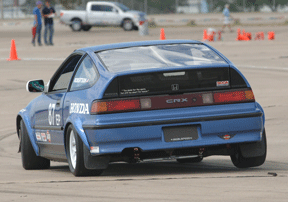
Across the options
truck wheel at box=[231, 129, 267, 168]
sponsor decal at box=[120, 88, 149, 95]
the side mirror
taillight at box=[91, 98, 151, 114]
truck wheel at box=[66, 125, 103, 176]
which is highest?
sponsor decal at box=[120, 88, 149, 95]

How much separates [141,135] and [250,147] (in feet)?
3.87

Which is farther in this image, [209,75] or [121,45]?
[121,45]

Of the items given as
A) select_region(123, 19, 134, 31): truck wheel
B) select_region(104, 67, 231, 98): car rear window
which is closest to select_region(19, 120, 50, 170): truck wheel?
select_region(104, 67, 231, 98): car rear window

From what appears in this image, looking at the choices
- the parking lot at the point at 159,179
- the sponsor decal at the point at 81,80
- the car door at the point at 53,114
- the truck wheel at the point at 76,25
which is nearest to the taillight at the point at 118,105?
the sponsor decal at the point at 81,80

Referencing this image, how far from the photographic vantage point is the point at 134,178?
6500 mm

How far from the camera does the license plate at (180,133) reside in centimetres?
640

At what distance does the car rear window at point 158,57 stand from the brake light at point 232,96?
340 millimetres

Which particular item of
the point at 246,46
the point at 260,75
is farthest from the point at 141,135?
the point at 246,46

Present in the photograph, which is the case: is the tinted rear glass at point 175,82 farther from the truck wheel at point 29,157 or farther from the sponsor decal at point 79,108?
the truck wheel at point 29,157

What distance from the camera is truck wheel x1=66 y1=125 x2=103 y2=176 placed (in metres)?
6.52

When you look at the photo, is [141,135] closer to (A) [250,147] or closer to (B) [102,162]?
(B) [102,162]

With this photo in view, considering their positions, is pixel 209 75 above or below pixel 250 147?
above

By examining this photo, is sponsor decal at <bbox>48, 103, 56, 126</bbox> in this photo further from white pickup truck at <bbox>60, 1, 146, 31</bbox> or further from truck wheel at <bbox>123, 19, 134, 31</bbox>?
truck wheel at <bbox>123, 19, 134, 31</bbox>

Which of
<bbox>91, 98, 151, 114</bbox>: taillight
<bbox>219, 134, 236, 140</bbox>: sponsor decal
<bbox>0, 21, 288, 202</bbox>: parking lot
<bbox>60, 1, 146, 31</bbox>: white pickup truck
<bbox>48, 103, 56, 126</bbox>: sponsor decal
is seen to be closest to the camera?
<bbox>0, 21, 288, 202</bbox>: parking lot
